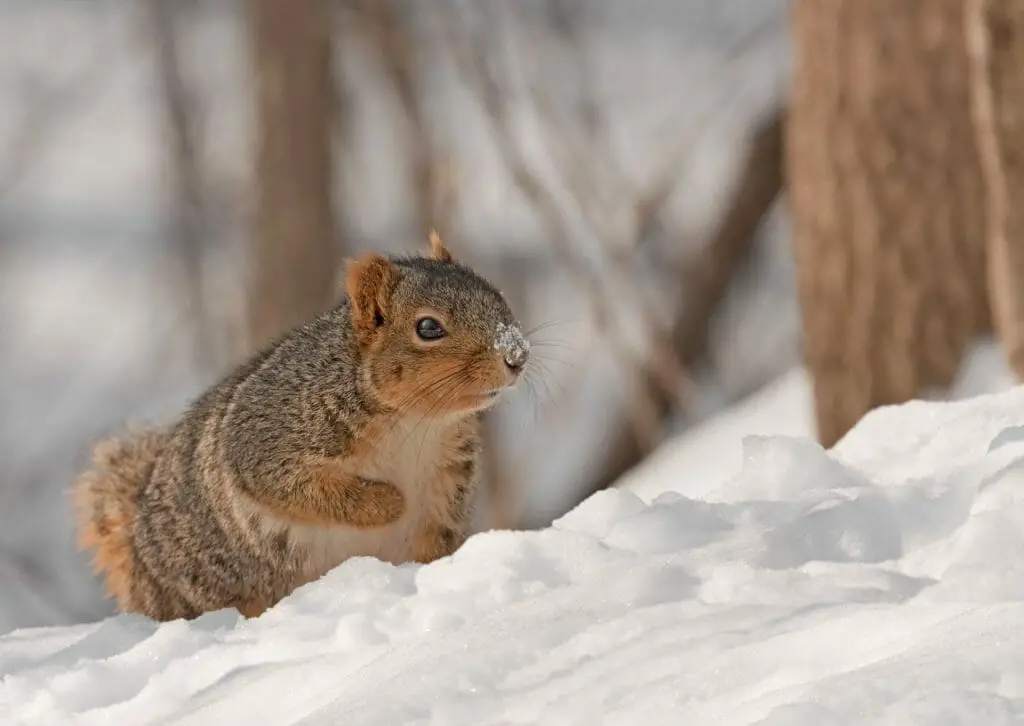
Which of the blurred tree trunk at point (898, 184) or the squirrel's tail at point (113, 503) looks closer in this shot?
the squirrel's tail at point (113, 503)

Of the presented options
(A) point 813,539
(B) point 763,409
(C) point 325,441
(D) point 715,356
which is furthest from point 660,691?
(D) point 715,356

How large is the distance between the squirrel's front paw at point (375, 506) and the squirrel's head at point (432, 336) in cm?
19

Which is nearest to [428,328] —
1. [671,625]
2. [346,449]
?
[346,449]

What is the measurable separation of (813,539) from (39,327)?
9495 mm

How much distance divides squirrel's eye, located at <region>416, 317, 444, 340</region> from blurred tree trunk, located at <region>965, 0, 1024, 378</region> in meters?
1.82

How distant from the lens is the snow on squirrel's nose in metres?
3.59

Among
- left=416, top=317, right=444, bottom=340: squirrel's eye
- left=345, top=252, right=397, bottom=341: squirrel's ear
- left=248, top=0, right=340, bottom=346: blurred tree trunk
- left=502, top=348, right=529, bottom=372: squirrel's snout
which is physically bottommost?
left=502, top=348, right=529, bottom=372: squirrel's snout

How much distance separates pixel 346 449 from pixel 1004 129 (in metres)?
2.12

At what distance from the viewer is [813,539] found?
2.92 meters

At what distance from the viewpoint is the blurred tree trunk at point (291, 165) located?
8.02 metres

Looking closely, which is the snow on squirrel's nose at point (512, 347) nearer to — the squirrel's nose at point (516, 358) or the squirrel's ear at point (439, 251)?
the squirrel's nose at point (516, 358)

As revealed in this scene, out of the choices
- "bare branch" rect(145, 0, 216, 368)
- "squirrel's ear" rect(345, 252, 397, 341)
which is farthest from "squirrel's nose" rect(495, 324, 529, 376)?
"bare branch" rect(145, 0, 216, 368)

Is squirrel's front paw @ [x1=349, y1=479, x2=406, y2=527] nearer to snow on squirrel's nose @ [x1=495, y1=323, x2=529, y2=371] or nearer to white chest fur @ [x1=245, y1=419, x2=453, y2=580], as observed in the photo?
white chest fur @ [x1=245, y1=419, x2=453, y2=580]

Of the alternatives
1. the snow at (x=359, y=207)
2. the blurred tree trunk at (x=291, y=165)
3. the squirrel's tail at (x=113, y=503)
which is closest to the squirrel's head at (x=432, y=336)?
the squirrel's tail at (x=113, y=503)
